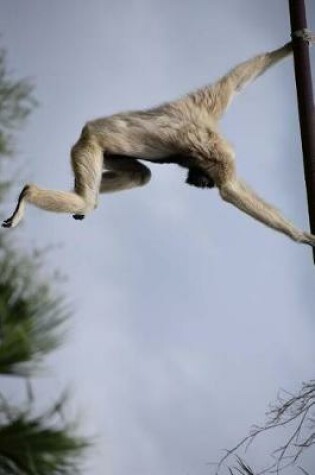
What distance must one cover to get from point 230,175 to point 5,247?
189cm

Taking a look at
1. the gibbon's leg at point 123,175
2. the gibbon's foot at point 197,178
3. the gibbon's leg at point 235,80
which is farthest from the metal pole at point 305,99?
the gibbon's leg at point 123,175

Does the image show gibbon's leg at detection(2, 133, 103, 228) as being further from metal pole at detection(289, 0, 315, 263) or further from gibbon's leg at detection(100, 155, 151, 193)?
metal pole at detection(289, 0, 315, 263)

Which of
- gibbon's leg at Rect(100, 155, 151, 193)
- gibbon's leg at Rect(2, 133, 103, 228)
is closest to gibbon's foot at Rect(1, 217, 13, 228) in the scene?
gibbon's leg at Rect(2, 133, 103, 228)

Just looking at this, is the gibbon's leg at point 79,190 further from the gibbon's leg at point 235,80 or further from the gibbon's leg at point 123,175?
the gibbon's leg at point 235,80

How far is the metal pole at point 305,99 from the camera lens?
4250 mm

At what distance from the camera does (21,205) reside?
5.11 metres

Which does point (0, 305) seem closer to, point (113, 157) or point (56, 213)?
point (56, 213)

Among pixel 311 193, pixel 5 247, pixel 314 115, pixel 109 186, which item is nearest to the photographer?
pixel 311 193

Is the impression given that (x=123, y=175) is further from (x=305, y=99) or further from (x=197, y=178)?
(x=305, y=99)

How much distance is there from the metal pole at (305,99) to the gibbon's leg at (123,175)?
1.63 metres

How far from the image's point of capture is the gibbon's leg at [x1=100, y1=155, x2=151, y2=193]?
5.84m

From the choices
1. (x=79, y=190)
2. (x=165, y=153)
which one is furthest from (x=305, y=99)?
(x=79, y=190)

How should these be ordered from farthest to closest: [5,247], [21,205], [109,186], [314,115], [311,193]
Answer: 1. [109,186]
2. [5,247]
3. [21,205]
4. [314,115]
5. [311,193]

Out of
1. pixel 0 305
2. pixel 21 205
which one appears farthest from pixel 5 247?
pixel 0 305
